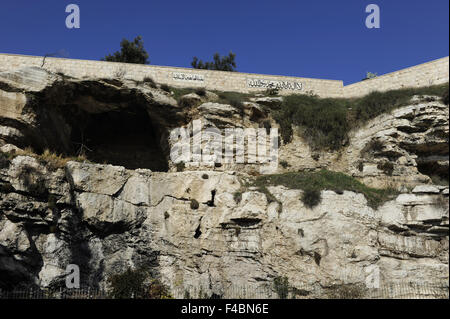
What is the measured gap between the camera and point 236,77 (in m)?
21.9

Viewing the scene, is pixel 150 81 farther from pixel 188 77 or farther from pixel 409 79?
pixel 409 79

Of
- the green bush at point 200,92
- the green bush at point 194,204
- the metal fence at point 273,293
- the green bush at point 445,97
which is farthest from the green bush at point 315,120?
the metal fence at point 273,293

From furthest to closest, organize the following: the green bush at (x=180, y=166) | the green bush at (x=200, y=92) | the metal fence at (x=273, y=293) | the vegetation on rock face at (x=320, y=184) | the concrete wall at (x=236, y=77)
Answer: the green bush at (x=200, y=92) < the concrete wall at (x=236, y=77) < the green bush at (x=180, y=166) < the vegetation on rock face at (x=320, y=184) < the metal fence at (x=273, y=293)

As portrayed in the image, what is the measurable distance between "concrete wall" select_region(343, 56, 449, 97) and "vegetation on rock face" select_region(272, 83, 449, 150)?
0.63m

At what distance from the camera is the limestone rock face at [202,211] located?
49.2 ft

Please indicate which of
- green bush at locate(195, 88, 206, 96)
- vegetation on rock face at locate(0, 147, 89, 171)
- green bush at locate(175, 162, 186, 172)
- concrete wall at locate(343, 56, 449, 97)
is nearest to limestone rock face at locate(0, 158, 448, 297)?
vegetation on rock face at locate(0, 147, 89, 171)

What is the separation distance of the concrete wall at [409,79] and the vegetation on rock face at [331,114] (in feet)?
2.06

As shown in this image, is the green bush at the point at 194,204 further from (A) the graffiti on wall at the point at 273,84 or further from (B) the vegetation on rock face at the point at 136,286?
(A) the graffiti on wall at the point at 273,84

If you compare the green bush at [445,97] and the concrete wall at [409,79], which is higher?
the concrete wall at [409,79]

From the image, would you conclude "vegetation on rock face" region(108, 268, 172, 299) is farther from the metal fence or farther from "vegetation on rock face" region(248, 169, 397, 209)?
"vegetation on rock face" region(248, 169, 397, 209)

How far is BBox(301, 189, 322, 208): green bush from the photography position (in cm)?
1625

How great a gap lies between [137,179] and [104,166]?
1.48 meters
